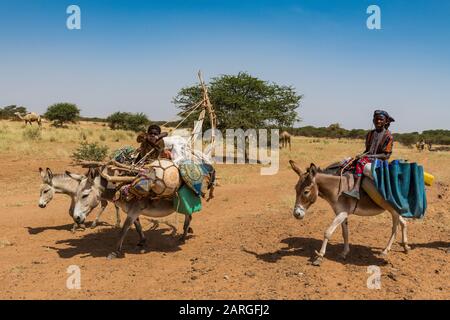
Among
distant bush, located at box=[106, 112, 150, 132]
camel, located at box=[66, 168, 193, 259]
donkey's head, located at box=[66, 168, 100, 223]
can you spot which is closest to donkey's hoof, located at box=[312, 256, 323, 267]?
camel, located at box=[66, 168, 193, 259]

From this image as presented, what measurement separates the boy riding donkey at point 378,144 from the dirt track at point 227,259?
5.41 feet

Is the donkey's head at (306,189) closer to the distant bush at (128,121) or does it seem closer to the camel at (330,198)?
the camel at (330,198)

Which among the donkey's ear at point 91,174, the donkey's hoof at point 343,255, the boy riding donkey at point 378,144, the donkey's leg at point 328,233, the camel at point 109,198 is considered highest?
the boy riding donkey at point 378,144

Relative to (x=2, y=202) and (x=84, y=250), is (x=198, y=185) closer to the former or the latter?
(x=84, y=250)

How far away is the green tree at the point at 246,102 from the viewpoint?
85.3ft

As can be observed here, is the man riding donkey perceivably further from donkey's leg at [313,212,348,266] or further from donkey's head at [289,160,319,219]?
donkey's leg at [313,212,348,266]

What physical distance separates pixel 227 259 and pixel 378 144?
350cm

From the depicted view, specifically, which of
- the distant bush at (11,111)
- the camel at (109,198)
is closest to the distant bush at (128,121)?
the distant bush at (11,111)

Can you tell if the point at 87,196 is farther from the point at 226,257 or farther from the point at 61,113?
the point at 61,113

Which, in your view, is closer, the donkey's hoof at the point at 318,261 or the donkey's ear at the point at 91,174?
the donkey's hoof at the point at 318,261

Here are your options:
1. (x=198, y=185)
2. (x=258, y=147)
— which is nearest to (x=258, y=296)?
(x=198, y=185)

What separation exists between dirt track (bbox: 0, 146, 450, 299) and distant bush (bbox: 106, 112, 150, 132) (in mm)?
40511

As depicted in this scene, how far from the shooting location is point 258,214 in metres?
10.8

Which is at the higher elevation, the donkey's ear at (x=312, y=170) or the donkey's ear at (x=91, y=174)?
the donkey's ear at (x=312, y=170)
